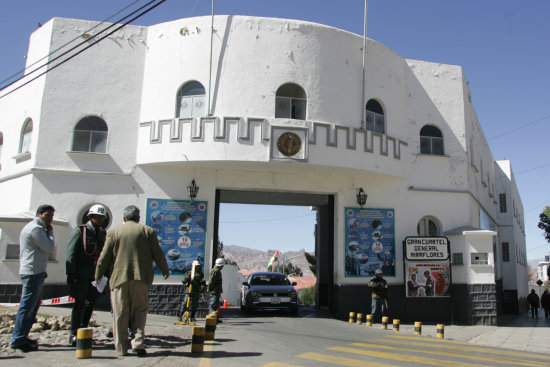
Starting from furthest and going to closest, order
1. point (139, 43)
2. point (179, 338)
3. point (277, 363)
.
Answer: point (139, 43)
point (179, 338)
point (277, 363)

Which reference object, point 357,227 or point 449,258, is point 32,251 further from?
point 449,258

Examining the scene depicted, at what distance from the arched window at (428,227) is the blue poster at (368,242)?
139 centimetres

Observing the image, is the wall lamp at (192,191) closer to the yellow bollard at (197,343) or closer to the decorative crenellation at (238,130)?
the decorative crenellation at (238,130)

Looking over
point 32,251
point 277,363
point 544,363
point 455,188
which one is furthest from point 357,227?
point 32,251

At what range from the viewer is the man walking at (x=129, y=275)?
613 centimetres

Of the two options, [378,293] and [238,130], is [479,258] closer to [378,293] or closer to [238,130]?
[378,293]

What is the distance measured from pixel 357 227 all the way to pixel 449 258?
10.8ft

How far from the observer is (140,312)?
6223 mm

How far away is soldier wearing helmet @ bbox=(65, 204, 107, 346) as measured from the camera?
683 cm

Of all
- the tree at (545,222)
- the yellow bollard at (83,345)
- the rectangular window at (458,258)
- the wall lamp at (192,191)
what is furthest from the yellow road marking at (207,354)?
the tree at (545,222)

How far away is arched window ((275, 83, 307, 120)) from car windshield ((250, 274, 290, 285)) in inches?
241

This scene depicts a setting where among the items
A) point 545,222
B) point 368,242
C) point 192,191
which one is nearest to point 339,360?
point 192,191

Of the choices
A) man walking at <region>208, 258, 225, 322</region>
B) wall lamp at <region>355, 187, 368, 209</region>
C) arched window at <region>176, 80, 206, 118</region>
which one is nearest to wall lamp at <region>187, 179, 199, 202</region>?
arched window at <region>176, 80, 206, 118</region>

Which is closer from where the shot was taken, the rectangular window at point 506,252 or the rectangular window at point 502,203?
the rectangular window at point 506,252
